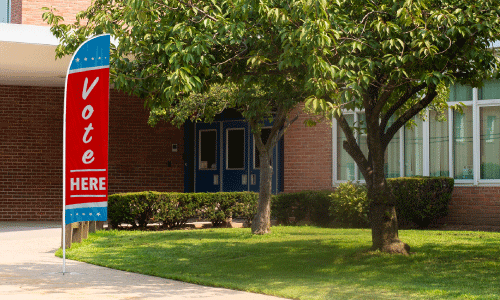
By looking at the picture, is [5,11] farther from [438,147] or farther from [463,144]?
[463,144]

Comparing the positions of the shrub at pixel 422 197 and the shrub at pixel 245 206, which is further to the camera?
the shrub at pixel 245 206

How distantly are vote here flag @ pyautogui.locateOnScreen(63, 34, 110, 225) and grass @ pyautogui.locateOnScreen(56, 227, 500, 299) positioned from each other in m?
1.24

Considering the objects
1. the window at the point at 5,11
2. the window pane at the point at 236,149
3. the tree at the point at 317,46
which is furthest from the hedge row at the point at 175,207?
the tree at the point at 317,46

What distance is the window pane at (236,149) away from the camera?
1948 centimetres

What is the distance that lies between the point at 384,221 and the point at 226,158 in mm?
11255

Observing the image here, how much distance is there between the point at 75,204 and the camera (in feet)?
26.1

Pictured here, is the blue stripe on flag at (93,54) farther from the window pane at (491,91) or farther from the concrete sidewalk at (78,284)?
the window pane at (491,91)

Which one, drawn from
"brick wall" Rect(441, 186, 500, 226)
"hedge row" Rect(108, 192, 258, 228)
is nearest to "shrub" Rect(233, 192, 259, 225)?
"hedge row" Rect(108, 192, 258, 228)

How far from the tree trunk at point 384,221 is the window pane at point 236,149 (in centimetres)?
1057

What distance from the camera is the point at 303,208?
15.1 meters

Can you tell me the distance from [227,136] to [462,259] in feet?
38.8

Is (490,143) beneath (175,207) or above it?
above

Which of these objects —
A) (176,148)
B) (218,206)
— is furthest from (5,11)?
(218,206)

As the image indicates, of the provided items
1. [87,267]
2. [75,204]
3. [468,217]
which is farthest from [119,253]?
[468,217]
